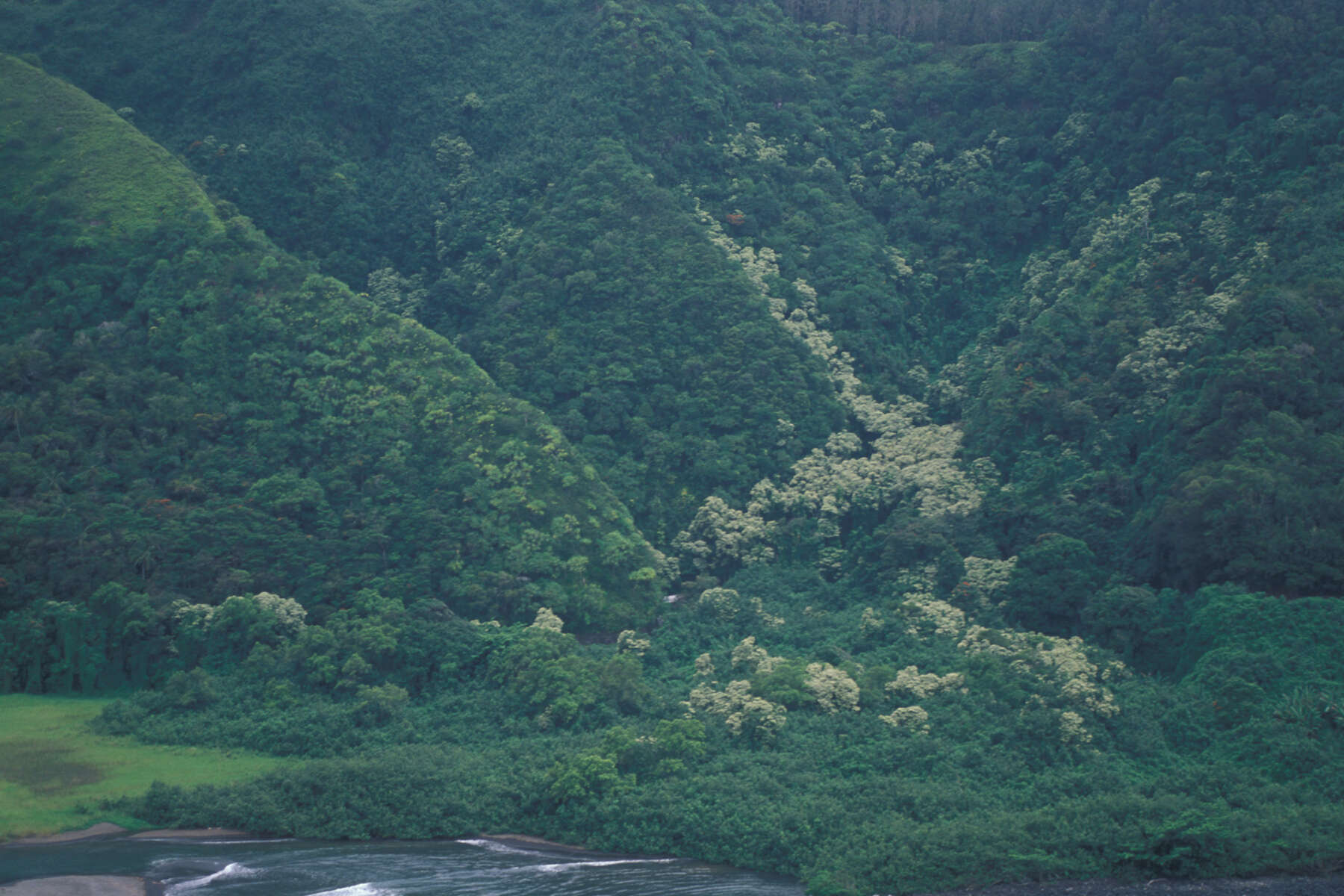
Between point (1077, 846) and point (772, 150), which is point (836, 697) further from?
point (772, 150)

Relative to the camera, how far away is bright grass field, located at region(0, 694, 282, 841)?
103ft

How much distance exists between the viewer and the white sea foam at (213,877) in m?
28.4

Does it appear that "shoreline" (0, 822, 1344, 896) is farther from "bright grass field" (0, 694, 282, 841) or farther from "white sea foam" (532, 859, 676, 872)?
"white sea foam" (532, 859, 676, 872)

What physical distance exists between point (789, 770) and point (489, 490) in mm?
14158

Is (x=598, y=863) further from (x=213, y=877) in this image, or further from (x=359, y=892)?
(x=213, y=877)

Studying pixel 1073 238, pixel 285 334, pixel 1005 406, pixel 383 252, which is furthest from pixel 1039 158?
pixel 285 334

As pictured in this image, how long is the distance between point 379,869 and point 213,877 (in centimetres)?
338

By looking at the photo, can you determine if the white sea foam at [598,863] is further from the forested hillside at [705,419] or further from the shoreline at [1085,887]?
the shoreline at [1085,887]

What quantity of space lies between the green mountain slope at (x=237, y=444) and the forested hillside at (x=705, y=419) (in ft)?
0.51

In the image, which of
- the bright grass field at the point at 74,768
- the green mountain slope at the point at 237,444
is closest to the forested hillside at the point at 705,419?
the green mountain slope at the point at 237,444

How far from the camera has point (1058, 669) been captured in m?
35.5

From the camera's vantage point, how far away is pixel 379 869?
98.2 feet

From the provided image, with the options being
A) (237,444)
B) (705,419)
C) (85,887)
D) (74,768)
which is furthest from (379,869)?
(705,419)

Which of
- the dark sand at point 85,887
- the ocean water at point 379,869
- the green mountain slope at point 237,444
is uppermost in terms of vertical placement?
the green mountain slope at point 237,444
